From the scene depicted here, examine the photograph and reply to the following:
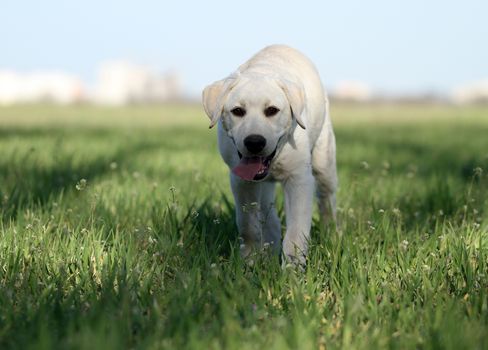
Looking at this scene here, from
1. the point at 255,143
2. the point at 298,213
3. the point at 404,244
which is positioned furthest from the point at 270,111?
the point at 404,244

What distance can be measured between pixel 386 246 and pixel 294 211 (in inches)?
19.9

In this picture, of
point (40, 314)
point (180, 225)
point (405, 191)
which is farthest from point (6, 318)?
point (405, 191)

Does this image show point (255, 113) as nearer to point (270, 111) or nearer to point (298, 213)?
point (270, 111)

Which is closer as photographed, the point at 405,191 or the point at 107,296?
the point at 107,296

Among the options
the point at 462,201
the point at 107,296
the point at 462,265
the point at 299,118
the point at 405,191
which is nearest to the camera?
the point at 107,296

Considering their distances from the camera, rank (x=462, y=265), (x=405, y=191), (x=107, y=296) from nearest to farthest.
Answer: (x=107, y=296) < (x=462, y=265) < (x=405, y=191)

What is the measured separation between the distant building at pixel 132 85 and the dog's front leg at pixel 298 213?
110 m

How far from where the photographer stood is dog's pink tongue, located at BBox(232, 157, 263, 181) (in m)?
3.58

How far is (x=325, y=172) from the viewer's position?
4457 mm

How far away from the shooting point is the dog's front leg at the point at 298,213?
3.64 meters

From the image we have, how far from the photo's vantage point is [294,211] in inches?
147

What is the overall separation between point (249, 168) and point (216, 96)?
1.40 ft

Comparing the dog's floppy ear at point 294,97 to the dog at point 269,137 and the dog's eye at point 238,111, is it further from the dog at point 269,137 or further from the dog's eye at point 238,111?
the dog's eye at point 238,111

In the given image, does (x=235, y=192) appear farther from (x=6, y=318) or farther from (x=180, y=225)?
(x=6, y=318)
